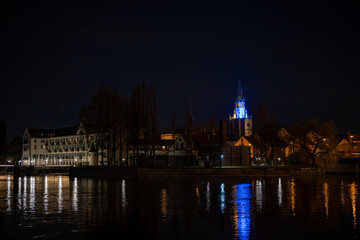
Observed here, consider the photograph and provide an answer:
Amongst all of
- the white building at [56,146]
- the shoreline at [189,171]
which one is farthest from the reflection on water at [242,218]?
the white building at [56,146]

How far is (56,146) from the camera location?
14950 centimetres

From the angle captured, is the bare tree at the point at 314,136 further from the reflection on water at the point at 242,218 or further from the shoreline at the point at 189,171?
the reflection on water at the point at 242,218

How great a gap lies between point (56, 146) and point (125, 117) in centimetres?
8341

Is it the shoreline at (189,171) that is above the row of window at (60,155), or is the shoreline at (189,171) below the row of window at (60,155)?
below

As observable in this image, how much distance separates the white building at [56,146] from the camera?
136 metres

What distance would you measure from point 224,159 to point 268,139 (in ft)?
69.1

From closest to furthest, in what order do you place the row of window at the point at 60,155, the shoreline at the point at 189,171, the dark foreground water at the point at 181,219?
the dark foreground water at the point at 181,219 → the shoreline at the point at 189,171 → the row of window at the point at 60,155

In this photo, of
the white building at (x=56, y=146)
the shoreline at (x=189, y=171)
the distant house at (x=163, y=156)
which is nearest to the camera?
the shoreline at (x=189, y=171)

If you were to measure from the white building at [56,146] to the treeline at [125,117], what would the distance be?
54852 millimetres

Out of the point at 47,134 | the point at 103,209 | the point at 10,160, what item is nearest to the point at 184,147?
the point at 47,134

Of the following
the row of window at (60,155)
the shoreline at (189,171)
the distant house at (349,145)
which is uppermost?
the distant house at (349,145)

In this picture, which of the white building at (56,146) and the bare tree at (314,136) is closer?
the bare tree at (314,136)

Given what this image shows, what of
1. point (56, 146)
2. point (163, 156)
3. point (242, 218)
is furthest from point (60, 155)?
point (242, 218)

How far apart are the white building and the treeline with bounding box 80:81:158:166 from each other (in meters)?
54.9
